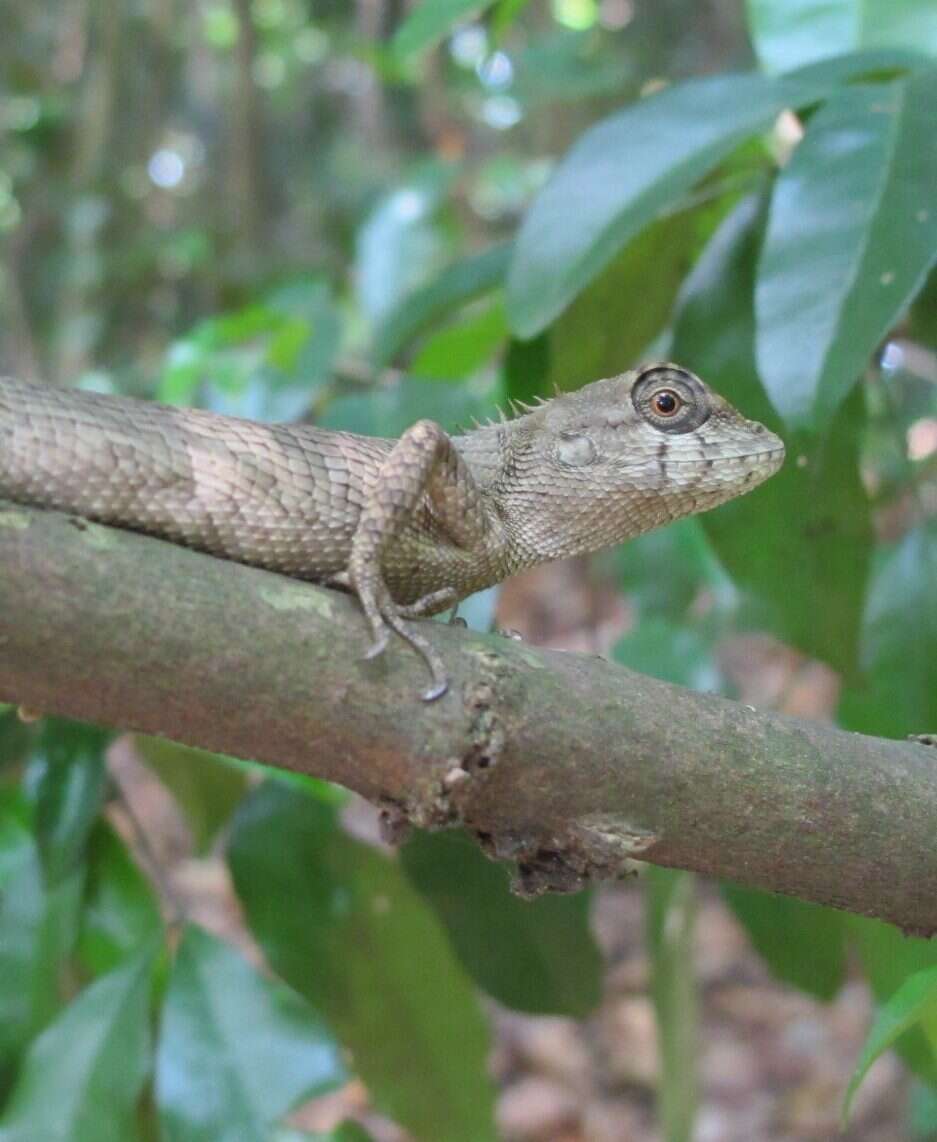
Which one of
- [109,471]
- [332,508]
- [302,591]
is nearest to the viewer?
[302,591]

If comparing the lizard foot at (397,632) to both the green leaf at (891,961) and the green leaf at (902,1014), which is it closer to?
the green leaf at (902,1014)

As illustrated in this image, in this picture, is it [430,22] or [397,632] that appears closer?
[397,632]

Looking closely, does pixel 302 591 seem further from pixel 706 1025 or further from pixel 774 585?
pixel 706 1025

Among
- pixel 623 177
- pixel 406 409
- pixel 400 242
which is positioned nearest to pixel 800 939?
pixel 406 409

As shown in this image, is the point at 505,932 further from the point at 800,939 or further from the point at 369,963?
the point at 800,939

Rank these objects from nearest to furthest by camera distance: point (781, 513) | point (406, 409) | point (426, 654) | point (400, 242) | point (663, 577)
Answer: point (426, 654)
point (781, 513)
point (406, 409)
point (400, 242)
point (663, 577)

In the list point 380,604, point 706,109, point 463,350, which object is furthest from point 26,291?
point 380,604

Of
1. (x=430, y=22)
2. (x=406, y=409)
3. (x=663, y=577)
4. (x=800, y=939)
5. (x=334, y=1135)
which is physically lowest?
(x=334, y=1135)
